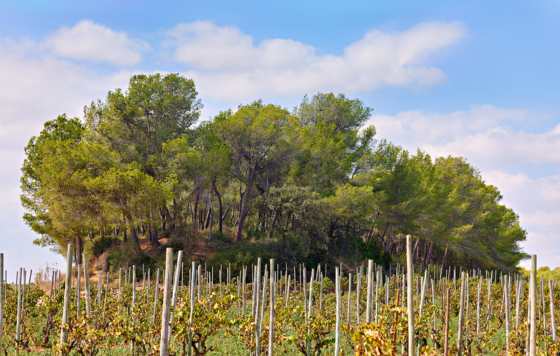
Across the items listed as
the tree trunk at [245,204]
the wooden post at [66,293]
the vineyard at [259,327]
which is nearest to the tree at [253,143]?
the tree trunk at [245,204]

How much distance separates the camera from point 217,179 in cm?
4153

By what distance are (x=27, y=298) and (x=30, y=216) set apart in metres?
16.9

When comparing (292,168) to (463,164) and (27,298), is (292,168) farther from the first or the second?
(463,164)

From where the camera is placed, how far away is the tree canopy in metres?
36.0

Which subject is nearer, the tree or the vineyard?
the vineyard

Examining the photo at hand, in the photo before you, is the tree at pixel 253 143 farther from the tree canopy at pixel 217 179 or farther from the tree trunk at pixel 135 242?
the tree trunk at pixel 135 242

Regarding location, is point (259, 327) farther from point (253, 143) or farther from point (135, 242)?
point (253, 143)

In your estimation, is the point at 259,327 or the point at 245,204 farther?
the point at 245,204

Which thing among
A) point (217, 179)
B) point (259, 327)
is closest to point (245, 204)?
point (217, 179)

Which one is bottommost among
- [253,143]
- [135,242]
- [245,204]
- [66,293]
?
[66,293]

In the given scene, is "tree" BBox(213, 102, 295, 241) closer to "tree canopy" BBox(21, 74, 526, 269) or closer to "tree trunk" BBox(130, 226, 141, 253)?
"tree canopy" BBox(21, 74, 526, 269)

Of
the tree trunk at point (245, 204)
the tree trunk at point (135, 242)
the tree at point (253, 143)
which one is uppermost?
the tree at point (253, 143)

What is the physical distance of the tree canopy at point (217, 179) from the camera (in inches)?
1417

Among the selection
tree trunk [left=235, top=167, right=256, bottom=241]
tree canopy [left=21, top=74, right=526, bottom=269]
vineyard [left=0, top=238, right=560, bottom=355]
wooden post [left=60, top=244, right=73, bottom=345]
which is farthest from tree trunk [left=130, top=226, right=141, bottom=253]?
wooden post [left=60, top=244, right=73, bottom=345]
